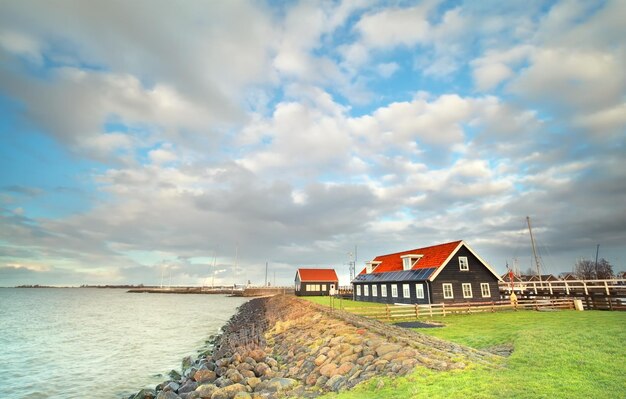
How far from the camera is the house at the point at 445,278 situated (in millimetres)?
38312

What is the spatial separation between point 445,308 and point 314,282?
172ft

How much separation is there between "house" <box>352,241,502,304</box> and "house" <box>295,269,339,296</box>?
37.9m

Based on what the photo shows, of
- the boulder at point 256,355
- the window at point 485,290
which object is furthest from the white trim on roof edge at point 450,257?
the boulder at point 256,355

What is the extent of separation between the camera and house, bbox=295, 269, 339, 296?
266 ft

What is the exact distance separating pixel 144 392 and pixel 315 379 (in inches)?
356

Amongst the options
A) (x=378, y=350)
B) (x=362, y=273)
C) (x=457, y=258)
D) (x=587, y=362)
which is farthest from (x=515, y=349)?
(x=362, y=273)

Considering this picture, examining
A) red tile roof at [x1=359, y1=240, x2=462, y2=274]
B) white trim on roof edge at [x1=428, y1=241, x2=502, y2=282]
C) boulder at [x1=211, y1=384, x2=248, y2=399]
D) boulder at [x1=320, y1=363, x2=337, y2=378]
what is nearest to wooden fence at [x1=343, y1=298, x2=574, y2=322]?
white trim on roof edge at [x1=428, y1=241, x2=502, y2=282]

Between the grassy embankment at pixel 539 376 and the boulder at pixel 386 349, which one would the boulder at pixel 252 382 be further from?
A: the boulder at pixel 386 349

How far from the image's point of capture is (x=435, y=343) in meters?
16.2

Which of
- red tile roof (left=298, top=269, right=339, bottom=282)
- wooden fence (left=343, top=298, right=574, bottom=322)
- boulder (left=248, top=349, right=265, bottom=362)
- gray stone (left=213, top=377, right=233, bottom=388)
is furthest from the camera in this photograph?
red tile roof (left=298, top=269, right=339, bottom=282)

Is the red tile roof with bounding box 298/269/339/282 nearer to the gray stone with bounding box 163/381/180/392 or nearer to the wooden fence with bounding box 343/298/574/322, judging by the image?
the wooden fence with bounding box 343/298/574/322

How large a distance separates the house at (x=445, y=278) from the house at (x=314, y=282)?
37.9 metres

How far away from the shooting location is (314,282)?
269ft

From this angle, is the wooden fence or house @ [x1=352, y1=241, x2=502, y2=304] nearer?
the wooden fence
